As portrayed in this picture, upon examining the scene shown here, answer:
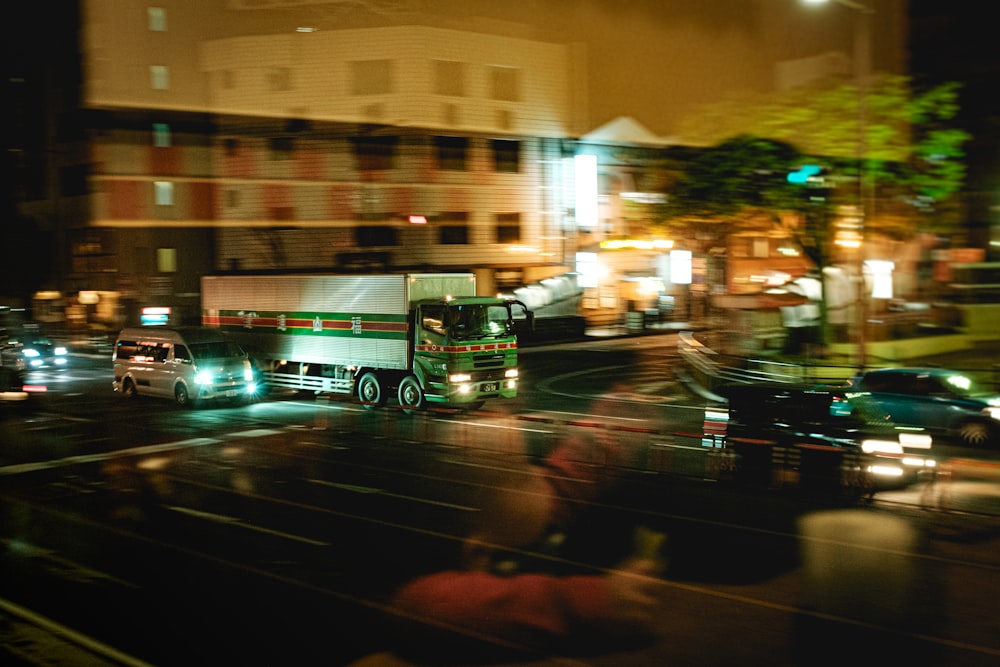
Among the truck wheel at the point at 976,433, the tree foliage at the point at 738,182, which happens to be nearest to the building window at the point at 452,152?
the tree foliage at the point at 738,182

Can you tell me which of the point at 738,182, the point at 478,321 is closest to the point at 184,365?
the point at 478,321

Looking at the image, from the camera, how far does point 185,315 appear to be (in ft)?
177

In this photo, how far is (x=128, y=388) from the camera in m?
27.8

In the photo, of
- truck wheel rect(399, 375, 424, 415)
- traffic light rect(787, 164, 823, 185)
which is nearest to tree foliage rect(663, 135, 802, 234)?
traffic light rect(787, 164, 823, 185)

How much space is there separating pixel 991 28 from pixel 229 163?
4512 cm

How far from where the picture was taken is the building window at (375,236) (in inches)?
2131

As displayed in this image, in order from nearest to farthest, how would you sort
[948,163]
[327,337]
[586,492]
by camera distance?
[586,492] < [327,337] < [948,163]

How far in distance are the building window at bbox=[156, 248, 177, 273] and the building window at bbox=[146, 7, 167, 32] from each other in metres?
13.3

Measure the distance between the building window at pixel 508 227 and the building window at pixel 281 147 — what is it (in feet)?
42.5

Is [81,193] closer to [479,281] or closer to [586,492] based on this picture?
[479,281]

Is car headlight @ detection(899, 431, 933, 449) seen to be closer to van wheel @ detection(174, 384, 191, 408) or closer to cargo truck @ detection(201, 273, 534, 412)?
cargo truck @ detection(201, 273, 534, 412)

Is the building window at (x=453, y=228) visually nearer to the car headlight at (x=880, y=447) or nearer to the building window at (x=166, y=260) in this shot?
the building window at (x=166, y=260)

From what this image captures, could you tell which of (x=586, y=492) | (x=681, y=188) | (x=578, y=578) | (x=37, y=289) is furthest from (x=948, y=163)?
(x=37, y=289)

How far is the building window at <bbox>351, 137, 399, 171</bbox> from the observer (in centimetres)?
5397
